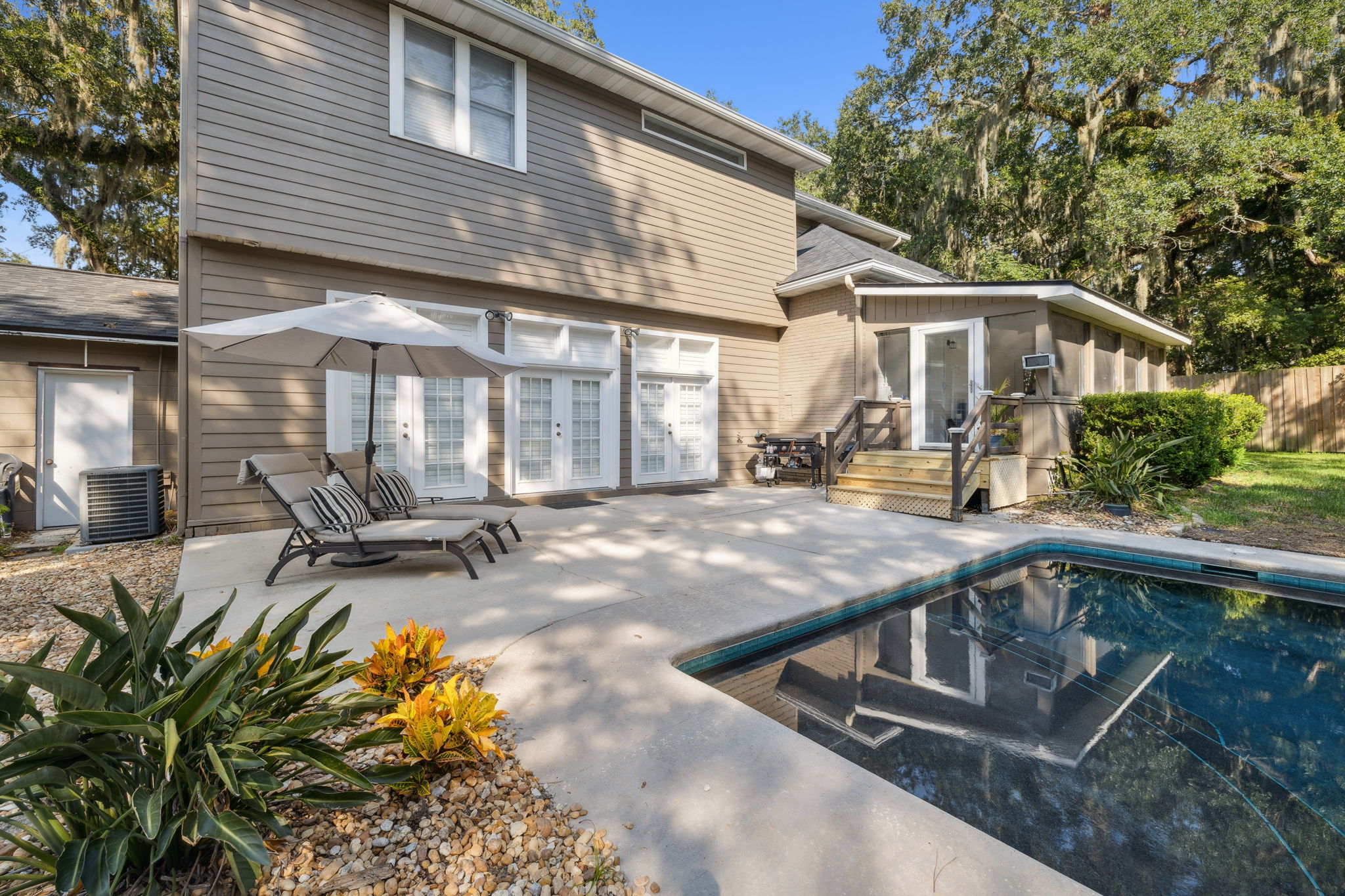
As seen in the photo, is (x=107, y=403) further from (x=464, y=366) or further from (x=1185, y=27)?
(x=1185, y=27)

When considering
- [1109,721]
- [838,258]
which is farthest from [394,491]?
[838,258]

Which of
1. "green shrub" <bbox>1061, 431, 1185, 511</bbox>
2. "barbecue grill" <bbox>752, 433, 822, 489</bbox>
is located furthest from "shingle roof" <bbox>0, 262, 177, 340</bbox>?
"green shrub" <bbox>1061, 431, 1185, 511</bbox>

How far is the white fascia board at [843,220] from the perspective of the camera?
11.4 metres

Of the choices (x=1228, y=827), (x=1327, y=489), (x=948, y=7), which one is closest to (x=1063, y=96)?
(x=948, y=7)

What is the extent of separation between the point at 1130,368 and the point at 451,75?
12522 millimetres

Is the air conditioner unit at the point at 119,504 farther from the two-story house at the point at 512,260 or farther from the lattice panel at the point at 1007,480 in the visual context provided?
the lattice panel at the point at 1007,480

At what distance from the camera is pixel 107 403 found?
7.18 meters

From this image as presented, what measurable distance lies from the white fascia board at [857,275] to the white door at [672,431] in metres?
2.37

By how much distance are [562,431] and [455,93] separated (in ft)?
13.9

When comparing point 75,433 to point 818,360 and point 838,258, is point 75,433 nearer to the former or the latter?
point 818,360

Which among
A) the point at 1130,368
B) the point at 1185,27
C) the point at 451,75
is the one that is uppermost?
the point at 1185,27

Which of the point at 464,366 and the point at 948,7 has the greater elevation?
the point at 948,7

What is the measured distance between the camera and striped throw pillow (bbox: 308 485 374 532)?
4.07 meters

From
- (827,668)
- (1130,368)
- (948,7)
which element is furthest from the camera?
(948,7)
